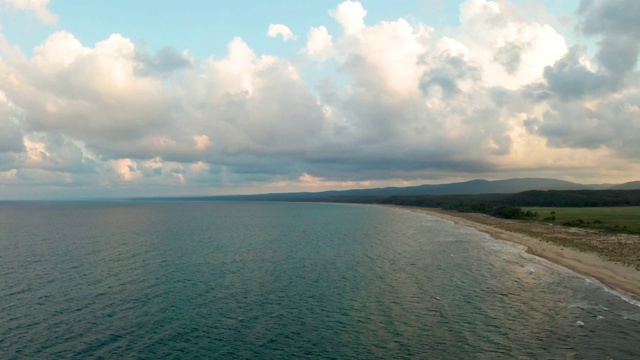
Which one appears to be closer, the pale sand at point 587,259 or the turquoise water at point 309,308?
the turquoise water at point 309,308

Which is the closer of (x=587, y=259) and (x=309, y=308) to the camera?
(x=309, y=308)

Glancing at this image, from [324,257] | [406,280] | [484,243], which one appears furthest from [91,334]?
[484,243]

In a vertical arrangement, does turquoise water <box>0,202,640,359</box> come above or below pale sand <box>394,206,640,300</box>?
below

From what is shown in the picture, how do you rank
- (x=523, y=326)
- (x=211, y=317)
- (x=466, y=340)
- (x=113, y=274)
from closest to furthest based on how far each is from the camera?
(x=466, y=340), (x=523, y=326), (x=211, y=317), (x=113, y=274)

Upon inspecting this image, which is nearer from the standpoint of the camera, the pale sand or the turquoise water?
the turquoise water

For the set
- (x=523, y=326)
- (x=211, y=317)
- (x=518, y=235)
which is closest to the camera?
(x=523, y=326)

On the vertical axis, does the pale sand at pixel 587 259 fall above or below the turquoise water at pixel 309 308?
above

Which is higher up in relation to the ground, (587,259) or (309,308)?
(587,259)

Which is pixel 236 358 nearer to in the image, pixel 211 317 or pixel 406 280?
pixel 211 317
